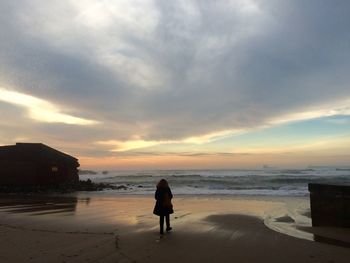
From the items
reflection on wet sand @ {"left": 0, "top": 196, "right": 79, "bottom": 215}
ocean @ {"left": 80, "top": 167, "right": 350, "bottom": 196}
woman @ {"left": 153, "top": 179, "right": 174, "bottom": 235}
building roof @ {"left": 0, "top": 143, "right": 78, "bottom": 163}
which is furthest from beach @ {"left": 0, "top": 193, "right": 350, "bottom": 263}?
building roof @ {"left": 0, "top": 143, "right": 78, "bottom": 163}

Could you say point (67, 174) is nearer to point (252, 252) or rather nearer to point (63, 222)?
point (63, 222)

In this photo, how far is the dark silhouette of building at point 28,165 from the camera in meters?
40.5

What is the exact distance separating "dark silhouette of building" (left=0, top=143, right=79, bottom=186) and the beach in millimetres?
24225

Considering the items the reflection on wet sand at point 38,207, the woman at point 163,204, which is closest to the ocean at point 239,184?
the reflection on wet sand at point 38,207

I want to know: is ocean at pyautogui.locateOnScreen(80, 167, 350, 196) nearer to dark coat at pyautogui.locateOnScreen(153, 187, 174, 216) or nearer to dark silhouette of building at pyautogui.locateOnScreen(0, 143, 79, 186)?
dark silhouette of building at pyautogui.locateOnScreen(0, 143, 79, 186)

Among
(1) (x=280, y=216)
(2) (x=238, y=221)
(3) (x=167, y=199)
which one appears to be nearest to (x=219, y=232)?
(3) (x=167, y=199)

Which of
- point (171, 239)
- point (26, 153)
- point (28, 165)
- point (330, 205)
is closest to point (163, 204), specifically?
point (171, 239)

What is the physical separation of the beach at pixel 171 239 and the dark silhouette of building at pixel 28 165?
79.5 feet

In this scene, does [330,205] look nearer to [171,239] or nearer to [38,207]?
[171,239]

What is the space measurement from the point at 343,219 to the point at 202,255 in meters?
6.36

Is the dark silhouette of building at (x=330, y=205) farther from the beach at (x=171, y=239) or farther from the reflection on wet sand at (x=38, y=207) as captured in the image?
the reflection on wet sand at (x=38, y=207)

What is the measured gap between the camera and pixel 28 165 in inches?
1618

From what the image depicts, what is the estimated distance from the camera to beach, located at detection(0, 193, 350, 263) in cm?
906

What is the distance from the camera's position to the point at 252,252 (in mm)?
9656
